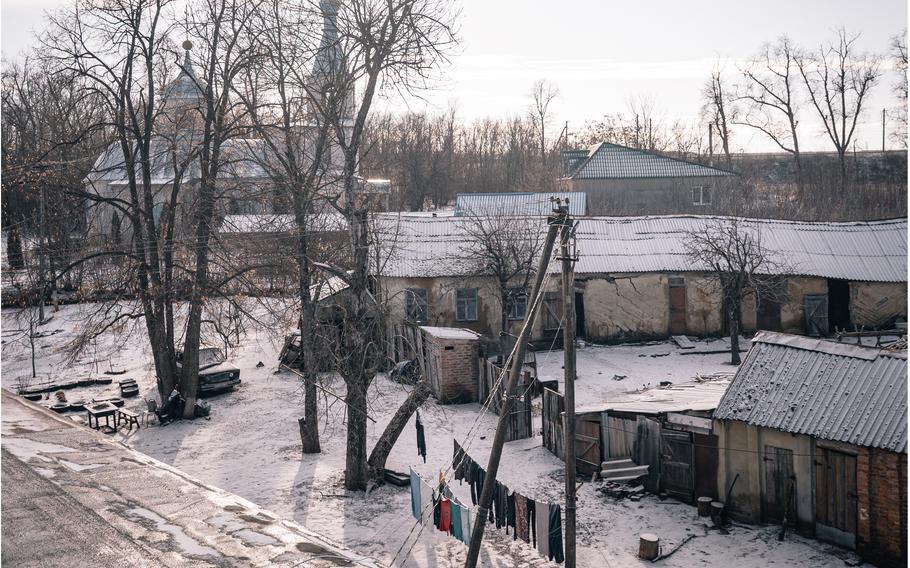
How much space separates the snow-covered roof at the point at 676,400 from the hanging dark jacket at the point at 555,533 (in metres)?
3.49

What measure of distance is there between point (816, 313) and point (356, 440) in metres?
17.9

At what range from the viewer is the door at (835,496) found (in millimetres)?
11672

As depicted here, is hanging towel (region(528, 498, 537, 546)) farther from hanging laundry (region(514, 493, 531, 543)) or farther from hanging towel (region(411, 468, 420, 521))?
hanging towel (region(411, 468, 420, 521))

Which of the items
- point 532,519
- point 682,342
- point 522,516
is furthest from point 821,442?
point 682,342

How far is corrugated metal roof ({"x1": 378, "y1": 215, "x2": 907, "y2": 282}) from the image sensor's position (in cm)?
2573

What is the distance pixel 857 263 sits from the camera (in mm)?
26344

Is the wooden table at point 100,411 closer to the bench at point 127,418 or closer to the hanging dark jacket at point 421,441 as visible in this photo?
the bench at point 127,418

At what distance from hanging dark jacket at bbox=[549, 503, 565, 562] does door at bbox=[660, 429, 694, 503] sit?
3.17 meters

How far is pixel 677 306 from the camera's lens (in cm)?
2583

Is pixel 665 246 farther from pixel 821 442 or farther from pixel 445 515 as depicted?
pixel 445 515

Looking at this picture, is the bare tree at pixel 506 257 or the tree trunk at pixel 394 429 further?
the bare tree at pixel 506 257

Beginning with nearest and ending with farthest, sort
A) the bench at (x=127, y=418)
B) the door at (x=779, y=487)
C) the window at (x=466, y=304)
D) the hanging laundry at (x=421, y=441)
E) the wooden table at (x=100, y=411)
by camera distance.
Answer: the door at (x=779, y=487), the hanging laundry at (x=421, y=441), the wooden table at (x=100, y=411), the bench at (x=127, y=418), the window at (x=466, y=304)

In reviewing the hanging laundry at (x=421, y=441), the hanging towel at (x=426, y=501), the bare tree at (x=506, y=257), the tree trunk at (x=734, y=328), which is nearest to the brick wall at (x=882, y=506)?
the hanging towel at (x=426, y=501)

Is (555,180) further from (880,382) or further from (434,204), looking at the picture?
(880,382)
